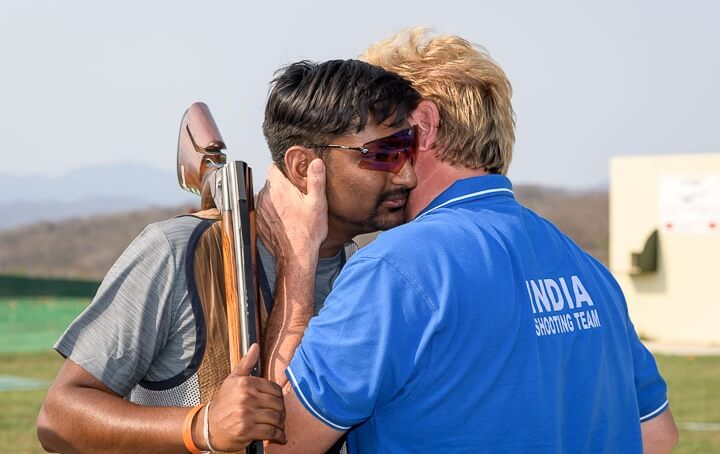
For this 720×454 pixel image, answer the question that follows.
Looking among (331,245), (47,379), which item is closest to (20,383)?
(47,379)

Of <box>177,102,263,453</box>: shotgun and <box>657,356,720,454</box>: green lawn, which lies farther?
<box>657,356,720,454</box>: green lawn

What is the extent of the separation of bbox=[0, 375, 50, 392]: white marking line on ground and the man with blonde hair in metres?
11.4

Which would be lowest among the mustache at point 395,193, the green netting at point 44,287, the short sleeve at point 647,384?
the green netting at point 44,287

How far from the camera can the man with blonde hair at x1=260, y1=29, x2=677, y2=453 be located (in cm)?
251

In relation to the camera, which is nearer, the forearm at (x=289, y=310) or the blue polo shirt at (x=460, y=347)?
the blue polo shirt at (x=460, y=347)

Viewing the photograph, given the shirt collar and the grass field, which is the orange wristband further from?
the grass field

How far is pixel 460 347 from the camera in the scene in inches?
101

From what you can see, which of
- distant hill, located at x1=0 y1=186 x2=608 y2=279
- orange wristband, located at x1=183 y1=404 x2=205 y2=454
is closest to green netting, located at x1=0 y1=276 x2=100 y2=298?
orange wristband, located at x1=183 y1=404 x2=205 y2=454

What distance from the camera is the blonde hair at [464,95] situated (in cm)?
289

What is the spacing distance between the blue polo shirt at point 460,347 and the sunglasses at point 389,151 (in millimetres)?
190

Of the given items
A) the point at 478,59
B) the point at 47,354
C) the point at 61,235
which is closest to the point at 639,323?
the point at 47,354

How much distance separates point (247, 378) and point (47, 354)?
633 inches

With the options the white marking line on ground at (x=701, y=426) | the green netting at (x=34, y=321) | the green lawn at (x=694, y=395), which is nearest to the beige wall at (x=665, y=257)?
the green lawn at (x=694, y=395)

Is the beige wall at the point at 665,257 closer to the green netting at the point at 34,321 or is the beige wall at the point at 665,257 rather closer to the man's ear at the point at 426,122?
the green netting at the point at 34,321
